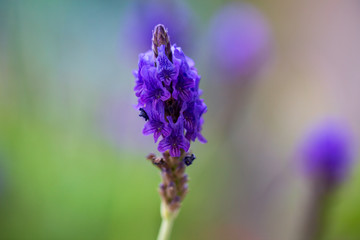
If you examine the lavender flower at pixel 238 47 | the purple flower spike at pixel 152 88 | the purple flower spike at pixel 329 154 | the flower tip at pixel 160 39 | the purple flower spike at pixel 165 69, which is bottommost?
the purple flower spike at pixel 152 88

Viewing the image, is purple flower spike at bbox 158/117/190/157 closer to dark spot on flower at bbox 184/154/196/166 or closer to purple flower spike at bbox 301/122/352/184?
dark spot on flower at bbox 184/154/196/166

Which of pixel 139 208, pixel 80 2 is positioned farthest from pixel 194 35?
pixel 80 2

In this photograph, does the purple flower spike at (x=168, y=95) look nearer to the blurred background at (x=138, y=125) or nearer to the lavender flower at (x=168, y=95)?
the lavender flower at (x=168, y=95)

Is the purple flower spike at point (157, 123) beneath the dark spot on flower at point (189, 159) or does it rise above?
above

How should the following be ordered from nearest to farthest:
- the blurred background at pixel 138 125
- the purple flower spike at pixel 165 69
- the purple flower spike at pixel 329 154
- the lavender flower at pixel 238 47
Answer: the purple flower spike at pixel 165 69
the purple flower spike at pixel 329 154
the blurred background at pixel 138 125
the lavender flower at pixel 238 47

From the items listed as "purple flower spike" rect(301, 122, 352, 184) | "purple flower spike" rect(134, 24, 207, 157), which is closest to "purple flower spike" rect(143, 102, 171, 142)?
"purple flower spike" rect(134, 24, 207, 157)

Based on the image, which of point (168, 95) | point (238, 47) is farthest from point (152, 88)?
Result: point (238, 47)

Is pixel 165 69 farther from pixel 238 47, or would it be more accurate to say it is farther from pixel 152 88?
pixel 238 47

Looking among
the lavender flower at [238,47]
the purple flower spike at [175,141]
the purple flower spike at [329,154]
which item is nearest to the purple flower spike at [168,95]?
the purple flower spike at [175,141]
